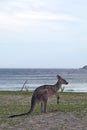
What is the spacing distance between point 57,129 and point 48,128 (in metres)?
0.29

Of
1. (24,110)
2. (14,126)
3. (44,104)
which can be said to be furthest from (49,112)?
(14,126)

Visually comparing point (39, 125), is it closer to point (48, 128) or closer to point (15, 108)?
point (48, 128)

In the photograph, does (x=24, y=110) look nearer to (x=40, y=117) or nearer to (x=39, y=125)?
(x=40, y=117)

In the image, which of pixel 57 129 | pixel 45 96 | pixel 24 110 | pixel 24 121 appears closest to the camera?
pixel 57 129

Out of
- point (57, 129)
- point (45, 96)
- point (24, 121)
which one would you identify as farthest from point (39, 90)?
point (57, 129)

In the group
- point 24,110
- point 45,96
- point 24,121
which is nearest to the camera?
point 24,121

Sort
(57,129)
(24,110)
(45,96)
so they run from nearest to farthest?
1. (57,129)
2. (45,96)
3. (24,110)

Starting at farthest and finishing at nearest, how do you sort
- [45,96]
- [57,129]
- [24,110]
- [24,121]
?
[24,110] < [45,96] < [24,121] < [57,129]

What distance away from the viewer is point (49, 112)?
16.4m

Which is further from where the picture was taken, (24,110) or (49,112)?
(24,110)

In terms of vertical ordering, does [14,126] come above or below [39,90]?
below

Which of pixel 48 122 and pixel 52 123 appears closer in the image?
pixel 52 123

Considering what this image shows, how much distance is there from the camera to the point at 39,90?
16.0 meters

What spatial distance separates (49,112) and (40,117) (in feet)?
4.35
